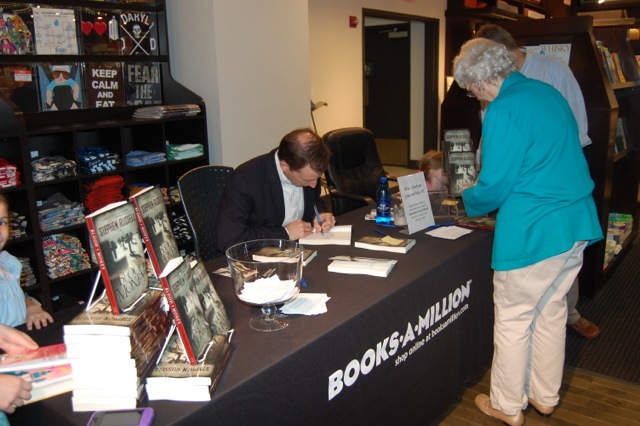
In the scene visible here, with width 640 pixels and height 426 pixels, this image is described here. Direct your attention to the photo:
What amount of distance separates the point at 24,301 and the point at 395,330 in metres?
1.20

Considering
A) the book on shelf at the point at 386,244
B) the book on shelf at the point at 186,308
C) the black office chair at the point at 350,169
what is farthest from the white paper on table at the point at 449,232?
the book on shelf at the point at 186,308

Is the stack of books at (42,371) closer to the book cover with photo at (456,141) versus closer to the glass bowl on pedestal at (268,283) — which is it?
the glass bowl on pedestal at (268,283)

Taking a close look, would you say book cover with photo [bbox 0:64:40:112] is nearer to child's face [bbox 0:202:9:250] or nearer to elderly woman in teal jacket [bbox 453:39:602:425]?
child's face [bbox 0:202:9:250]

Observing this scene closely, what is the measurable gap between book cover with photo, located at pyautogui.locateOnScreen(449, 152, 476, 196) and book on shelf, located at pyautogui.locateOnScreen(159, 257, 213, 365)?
62.7 inches

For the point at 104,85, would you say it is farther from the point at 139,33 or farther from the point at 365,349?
the point at 365,349

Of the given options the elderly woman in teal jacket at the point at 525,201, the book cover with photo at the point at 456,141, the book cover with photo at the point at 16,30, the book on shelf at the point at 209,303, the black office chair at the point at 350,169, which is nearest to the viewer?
the book on shelf at the point at 209,303

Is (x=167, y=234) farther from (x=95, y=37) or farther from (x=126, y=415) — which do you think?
(x=95, y=37)

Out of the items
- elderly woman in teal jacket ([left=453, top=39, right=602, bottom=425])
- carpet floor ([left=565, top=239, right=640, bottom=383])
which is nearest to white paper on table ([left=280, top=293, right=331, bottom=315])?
elderly woman in teal jacket ([left=453, top=39, right=602, bottom=425])

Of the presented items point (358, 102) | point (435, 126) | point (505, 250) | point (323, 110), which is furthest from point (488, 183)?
point (435, 126)

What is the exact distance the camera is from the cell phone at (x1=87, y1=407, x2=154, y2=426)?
1.07m

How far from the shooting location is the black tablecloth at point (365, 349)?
130 cm

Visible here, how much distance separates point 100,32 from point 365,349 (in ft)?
9.37

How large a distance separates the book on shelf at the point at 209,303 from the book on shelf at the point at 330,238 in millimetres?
832

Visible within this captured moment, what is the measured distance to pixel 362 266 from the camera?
193 centimetres
